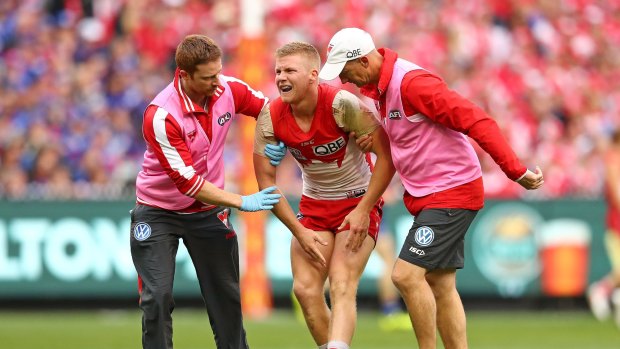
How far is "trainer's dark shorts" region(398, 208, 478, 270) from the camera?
944 centimetres

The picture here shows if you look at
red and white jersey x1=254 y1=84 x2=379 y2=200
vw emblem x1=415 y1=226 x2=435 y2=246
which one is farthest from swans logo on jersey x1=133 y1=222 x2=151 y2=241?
vw emblem x1=415 y1=226 x2=435 y2=246

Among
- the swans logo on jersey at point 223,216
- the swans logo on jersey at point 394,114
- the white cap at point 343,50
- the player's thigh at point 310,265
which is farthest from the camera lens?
the swans logo on jersey at point 223,216

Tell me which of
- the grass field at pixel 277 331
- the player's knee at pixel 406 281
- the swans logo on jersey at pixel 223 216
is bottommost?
the grass field at pixel 277 331

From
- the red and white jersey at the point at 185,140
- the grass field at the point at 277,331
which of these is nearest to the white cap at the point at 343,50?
the red and white jersey at the point at 185,140

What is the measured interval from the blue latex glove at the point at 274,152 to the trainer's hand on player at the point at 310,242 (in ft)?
1.85

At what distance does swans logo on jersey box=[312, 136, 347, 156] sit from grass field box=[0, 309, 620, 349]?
4381 mm

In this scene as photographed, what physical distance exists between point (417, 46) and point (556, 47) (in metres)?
3.13

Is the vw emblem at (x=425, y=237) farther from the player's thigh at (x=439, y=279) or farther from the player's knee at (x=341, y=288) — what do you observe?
the player's knee at (x=341, y=288)

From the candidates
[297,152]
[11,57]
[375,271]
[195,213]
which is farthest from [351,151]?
[11,57]

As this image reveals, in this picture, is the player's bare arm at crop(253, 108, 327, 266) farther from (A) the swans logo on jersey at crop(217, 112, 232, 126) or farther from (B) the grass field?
(B) the grass field

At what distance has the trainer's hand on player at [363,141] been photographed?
948 centimetres

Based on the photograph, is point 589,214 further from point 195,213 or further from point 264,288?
point 195,213

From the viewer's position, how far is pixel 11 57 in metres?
20.2

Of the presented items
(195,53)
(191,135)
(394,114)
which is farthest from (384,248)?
(195,53)
